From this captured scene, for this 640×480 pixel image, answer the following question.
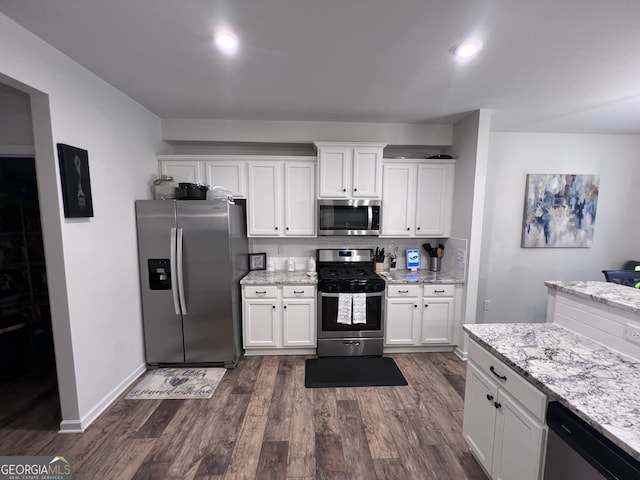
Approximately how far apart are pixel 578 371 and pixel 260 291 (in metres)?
2.56

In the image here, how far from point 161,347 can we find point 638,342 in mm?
3677

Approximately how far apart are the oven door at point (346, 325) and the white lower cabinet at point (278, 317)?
0.11 m

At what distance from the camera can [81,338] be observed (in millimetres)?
1938

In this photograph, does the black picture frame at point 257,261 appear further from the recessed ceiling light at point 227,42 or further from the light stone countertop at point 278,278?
the recessed ceiling light at point 227,42

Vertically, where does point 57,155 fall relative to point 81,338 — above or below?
above

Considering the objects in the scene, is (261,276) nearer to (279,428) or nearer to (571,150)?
(279,428)

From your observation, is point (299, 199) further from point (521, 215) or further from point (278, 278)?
point (521, 215)

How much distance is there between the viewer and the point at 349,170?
120 inches

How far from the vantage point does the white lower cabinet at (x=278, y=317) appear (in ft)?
9.52

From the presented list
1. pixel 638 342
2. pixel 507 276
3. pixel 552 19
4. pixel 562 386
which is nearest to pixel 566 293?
pixel 638 342

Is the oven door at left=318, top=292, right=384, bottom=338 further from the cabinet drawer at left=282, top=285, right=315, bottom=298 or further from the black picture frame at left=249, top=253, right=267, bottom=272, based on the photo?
the black picture frame at left=249, top=253, right=267, bottom=272

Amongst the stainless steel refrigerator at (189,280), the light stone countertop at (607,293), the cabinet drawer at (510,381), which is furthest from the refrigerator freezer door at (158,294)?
the light stone countertop at (607,293)

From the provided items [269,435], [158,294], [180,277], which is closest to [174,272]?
[180,277]

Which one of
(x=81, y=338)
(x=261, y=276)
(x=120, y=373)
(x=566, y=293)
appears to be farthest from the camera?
(x=261, y=276)
